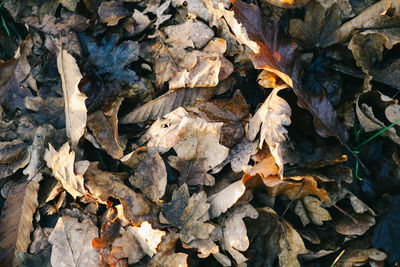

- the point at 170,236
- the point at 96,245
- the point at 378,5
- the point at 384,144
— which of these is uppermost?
the point at 378,5

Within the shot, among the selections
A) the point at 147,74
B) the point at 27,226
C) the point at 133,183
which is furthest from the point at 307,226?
the point at 27,226

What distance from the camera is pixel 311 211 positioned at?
70.9 inches

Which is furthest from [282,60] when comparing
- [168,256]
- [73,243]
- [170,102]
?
[73,243]

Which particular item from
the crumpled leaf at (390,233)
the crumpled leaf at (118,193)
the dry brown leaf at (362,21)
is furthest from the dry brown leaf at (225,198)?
the dry brown leaf at (362,21)

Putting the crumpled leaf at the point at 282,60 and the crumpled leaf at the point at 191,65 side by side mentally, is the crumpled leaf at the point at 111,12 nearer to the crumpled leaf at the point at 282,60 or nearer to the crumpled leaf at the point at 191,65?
the crumpled leaf at the point at 191,65

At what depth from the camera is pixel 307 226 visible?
1.83m

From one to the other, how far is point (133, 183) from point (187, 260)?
0.48m

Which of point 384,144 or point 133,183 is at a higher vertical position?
point 384,144

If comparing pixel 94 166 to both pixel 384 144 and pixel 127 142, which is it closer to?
pixel 127 142

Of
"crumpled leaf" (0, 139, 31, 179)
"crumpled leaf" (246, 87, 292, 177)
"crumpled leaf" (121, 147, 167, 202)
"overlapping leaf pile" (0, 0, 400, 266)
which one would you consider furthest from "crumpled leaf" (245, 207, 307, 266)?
"crumpled leaf" (0, 139, 31, 179)

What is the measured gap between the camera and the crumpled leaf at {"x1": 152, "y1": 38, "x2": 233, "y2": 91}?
1.89 metres

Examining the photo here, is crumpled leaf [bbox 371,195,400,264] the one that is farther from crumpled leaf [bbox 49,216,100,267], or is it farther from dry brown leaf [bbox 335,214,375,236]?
crumpled leaf [bbox 49,216,100,267]

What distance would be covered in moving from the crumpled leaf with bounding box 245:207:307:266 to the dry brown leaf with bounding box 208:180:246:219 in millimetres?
176

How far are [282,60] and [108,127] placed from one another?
101cm
